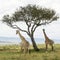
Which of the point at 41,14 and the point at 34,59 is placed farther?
the point at 41,14

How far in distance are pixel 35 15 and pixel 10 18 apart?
2.99 metres

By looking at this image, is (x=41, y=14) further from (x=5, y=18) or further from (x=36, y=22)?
(x=5, y=18)

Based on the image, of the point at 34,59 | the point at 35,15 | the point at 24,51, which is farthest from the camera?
the point at 35,15

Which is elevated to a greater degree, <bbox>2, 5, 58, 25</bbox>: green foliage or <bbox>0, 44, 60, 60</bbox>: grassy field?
<bbox>2, 5, 58, 25</bbox>: green foliage

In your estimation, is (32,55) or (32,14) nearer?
(32,55)

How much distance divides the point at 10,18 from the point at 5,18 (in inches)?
21.5

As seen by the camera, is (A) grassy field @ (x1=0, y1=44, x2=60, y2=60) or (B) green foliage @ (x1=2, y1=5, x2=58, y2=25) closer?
(A) grassy field @ (x1=0, y1=44, x2=60, y2=60)

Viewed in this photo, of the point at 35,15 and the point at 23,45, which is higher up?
the point at 35,15

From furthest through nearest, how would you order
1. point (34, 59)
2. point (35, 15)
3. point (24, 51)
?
point (35, 15) → point (24, 51) → point (34, 59)

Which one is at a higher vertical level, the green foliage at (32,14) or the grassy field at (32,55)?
the green foliage at (32,14)

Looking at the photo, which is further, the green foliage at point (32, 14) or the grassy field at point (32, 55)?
the green foliage at point (32, 14)

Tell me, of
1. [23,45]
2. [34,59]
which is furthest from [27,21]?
[34,59]

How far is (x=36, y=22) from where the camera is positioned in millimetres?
32562

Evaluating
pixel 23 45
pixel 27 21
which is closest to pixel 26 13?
pixel 27 21
